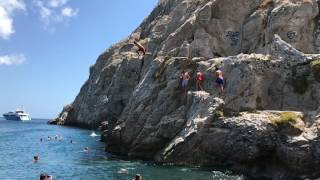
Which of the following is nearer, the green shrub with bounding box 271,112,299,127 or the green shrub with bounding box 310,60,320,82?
the green shrub with bounding box 271,112,299,127

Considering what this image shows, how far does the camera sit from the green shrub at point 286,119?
1697 inches

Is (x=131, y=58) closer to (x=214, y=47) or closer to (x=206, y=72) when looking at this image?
(x=214, y=47)

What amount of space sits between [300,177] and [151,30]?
98725 mm

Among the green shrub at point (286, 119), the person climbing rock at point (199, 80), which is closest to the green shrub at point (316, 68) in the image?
the green shrub at point (286, 119)

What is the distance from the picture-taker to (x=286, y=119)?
4341 cm

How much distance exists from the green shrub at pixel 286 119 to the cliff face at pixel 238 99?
9 cm

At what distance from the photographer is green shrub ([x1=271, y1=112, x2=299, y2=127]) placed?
43.1m

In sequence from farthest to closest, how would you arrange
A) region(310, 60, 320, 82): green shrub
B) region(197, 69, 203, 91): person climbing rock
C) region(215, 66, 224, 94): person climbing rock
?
region(197, 69, 203, 91): person climbing rock, region(215, 66, 224, 94): person climbing rock, region(310, 60, 320, 82): green shrub

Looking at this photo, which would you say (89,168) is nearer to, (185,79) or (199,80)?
(185,79)

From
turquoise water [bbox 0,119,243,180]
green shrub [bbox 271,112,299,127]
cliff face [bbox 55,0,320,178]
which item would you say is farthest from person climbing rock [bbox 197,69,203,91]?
green shrub [bbox 271,112,299,127]

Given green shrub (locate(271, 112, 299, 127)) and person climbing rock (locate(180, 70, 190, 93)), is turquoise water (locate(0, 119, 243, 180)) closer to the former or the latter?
green shrub (locate(271, 112, 299, 127))

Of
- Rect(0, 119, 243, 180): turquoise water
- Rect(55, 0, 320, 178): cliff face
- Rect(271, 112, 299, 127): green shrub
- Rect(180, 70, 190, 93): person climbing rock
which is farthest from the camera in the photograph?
Rect(180, 70, 190, 93): person climbing rock

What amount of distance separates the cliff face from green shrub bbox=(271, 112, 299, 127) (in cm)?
9

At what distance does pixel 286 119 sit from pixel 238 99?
6620 mm
